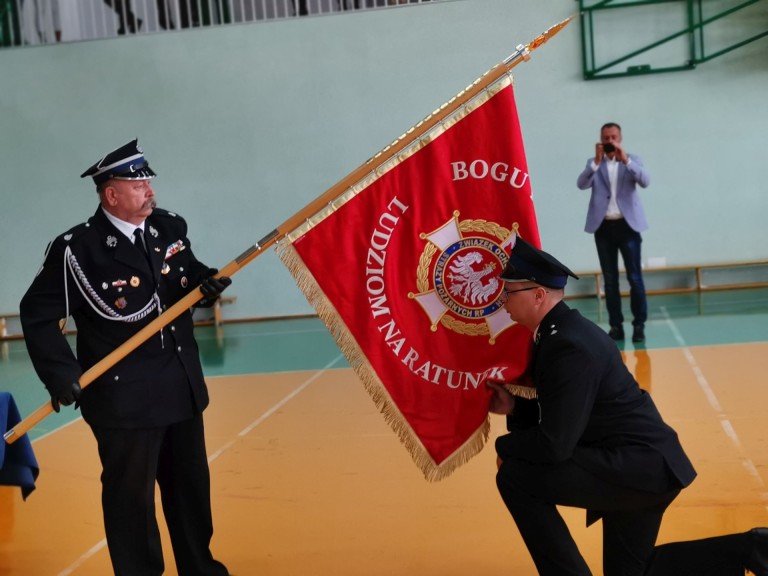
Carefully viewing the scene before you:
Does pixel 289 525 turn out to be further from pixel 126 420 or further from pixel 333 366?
pixel 333 366

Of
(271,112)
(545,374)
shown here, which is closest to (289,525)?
(545,374)

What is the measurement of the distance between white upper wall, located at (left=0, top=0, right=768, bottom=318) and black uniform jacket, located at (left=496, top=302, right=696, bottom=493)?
8.04 metres

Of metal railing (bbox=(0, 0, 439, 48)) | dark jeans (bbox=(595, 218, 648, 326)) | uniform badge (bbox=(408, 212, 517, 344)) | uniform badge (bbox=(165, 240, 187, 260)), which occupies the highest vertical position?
metal railing (bbox=(0, 0, 439, 48))

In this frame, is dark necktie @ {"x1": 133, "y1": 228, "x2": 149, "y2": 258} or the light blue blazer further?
the light blue blazer

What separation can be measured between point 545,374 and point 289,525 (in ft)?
5.20

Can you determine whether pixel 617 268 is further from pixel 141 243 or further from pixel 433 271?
pixel 141 243

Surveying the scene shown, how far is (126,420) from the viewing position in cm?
280

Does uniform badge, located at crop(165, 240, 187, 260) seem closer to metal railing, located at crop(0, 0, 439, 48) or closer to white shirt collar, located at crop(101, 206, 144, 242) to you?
white shirt collar, located at crop(101, 206, 144, 242)

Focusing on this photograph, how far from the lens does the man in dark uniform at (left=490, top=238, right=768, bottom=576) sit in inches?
93.8

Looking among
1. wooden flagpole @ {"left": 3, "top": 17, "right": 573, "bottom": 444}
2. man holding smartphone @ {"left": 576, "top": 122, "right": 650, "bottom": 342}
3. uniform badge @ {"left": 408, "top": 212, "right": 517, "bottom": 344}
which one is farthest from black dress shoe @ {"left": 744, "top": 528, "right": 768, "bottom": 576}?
man holding smartphone @ {"left": 576, "top": 122, "right": 650, "bottom": 342}

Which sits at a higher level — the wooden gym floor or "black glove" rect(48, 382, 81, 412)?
"black glove" rect(48, 382, 81, 412)

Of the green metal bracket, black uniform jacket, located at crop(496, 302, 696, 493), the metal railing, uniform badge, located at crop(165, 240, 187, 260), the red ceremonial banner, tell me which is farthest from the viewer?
the metal railing

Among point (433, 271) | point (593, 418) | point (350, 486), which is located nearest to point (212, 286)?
point (433, 271)

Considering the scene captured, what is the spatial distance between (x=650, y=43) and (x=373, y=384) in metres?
8.35
